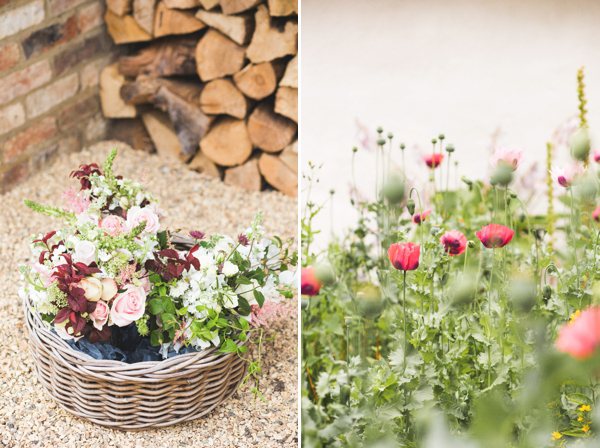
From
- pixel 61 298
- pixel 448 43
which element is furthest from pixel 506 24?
pixel 61 298

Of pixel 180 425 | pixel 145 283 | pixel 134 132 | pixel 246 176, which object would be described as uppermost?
pixel 145 283

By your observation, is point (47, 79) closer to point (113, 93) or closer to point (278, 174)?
point (113, 93)

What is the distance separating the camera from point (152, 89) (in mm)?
2461

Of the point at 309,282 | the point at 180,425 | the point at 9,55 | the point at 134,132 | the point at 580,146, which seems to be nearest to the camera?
the point at 580,146

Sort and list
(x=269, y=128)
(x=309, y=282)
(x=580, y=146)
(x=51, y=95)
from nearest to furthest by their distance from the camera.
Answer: (x=580, y=146) < (x=309, y=282) < (x=269, y=128) < (x=51, y=95)

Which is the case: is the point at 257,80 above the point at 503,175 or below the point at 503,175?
below

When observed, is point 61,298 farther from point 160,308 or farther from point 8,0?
point 8,0

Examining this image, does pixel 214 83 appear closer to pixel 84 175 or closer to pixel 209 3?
pixel 209 3

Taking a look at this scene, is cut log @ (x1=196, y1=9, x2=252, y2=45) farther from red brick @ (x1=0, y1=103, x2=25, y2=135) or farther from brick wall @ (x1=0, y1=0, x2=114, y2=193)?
red brick @ (x1=0, y1=103, x2=25, y2=135)

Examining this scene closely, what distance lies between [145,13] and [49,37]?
396mm

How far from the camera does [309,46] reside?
114 centimetres

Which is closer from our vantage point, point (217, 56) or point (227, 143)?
point (217, 56)

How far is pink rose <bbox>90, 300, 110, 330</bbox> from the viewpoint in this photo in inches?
44.8

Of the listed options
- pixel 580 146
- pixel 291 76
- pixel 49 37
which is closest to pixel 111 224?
pixel 580 146
